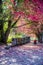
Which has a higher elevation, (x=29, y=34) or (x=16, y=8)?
(x=16, y=8)

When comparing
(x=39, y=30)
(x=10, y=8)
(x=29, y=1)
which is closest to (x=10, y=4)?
(x=10, y=8)

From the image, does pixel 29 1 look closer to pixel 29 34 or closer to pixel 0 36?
pixel 0 36

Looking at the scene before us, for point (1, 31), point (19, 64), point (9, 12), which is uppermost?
point (9, 12)

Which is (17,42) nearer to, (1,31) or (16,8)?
(1,31)

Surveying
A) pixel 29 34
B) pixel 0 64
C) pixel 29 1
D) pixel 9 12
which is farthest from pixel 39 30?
pixel 0 64

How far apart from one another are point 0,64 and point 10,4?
4007 mm

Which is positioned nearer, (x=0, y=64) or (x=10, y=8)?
(x=0, y=64)

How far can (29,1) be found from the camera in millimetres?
6223

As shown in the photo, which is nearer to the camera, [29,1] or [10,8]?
[29,1]

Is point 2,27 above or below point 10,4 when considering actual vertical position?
below

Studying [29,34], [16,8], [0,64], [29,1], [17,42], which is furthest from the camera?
[29,34]

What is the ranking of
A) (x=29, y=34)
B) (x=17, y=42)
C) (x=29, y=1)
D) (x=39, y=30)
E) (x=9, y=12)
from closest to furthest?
(x=29, y=1)
(x=9, y=12)
(x=17, y=42)
(x=39, y=30)
(x=29, y=34)

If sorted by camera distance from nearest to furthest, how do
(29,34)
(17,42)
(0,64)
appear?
(0,64) → (17,42) → (29,34)

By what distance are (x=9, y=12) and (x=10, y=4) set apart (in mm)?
633
